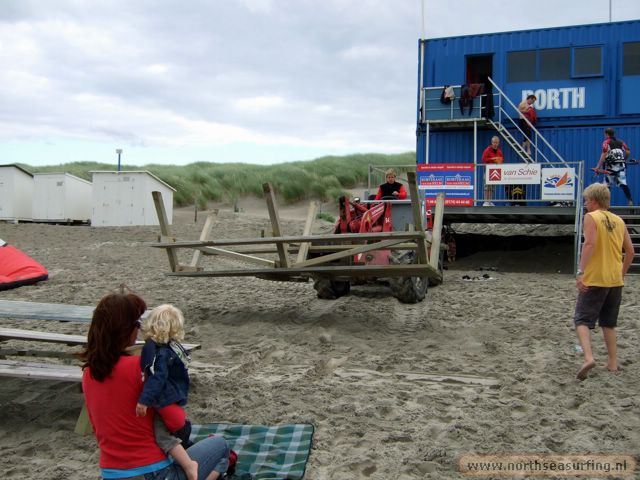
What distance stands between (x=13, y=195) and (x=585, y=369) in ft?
65.6

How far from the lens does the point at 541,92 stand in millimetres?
14875

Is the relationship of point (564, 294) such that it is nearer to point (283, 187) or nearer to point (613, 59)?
point (613, 59)

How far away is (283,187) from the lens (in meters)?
29.7

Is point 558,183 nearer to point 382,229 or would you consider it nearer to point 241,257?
point 382,229

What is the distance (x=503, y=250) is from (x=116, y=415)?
14.8 m

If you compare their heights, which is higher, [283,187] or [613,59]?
[613,59]

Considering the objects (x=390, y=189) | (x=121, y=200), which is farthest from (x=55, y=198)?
(x=390, y=189)

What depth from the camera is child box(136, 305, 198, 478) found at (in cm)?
287

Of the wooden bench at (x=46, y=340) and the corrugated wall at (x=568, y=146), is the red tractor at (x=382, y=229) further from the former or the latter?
the corrugated wall at (x=568, y=146)

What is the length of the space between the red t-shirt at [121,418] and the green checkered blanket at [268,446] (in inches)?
38.8

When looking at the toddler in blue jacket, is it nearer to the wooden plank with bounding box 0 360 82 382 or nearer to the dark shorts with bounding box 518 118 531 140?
the wooden plank with bounding box 0 360 82 382

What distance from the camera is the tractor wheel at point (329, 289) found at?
9.55 m

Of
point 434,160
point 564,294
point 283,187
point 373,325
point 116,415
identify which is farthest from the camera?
point 283,187

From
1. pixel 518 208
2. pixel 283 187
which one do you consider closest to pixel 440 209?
pixel 518 208
